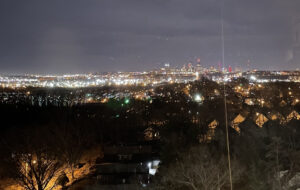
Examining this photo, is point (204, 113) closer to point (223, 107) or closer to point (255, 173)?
point (223, 107)

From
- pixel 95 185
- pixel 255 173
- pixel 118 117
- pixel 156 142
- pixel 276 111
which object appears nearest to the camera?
pixel 255 173

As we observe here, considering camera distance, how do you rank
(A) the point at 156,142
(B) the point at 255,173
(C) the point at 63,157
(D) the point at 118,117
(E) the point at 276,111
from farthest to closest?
(D) the point at 118,117 → (E) the point at 276,111 → (A) the point at 156,142 → (C) the point at 63,157 → (B) the point at 255,173

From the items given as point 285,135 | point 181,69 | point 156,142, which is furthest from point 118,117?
point 181,69

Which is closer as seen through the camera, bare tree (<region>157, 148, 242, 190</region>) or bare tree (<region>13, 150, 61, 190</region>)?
bare tree (<region>157, 148, 242, 190</region>)

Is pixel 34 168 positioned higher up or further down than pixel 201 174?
further down

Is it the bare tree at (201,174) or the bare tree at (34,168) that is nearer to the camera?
the bare tree at (201,174)

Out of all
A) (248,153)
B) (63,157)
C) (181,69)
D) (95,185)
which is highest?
(181,69)

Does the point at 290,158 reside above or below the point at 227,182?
above

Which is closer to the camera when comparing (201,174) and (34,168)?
(201,174)

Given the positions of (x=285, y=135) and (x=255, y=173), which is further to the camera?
(x=285, y=135)
